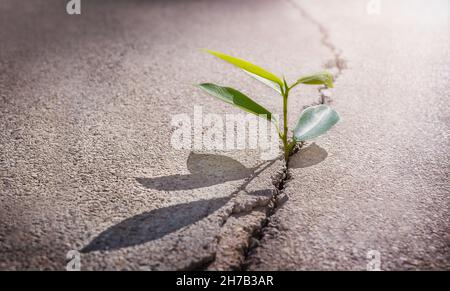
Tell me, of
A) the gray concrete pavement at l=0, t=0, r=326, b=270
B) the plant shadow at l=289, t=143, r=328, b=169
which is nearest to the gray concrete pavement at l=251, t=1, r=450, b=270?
the plant shadow at l=289, t=143, r=328, b=169

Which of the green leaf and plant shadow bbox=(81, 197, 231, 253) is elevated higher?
the green leaf

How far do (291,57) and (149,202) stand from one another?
1.29 metres

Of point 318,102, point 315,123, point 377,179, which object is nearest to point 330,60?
point 318,102

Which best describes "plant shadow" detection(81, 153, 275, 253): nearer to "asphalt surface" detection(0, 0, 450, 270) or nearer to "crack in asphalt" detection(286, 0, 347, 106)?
"asphalt surface" detection(0, 0, 450, 270)

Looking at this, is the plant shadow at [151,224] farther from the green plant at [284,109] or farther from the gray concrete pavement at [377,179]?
the green plant at [284,109]

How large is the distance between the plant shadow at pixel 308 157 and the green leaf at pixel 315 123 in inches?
3.2

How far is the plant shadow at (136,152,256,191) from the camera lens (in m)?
1.26

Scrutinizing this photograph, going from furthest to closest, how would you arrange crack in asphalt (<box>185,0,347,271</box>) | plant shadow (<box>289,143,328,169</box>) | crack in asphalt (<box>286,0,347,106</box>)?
crack in asphalt (<box>286,0,347,106</box>) < plant shadow (<box>289,143,328,169</box>) < crack in asphalt (<box>185,0,347,271</box>)

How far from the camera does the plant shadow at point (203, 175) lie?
126 centimetres

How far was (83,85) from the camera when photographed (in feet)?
6.21

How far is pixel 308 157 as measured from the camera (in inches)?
55.1

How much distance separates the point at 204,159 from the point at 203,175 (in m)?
0.09
